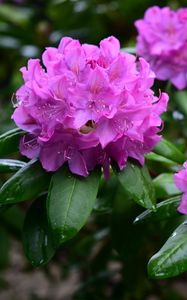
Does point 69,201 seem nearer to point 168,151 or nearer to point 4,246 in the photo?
point 168,151

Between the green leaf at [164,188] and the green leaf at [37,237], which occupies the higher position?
the green leaf at [37,237]

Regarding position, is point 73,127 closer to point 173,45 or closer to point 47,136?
point 47,136

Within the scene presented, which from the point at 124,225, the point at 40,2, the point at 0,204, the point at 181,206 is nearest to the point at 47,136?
the point at 0,204

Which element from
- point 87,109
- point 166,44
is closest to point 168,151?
point 87,109

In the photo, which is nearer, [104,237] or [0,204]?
[0,204]

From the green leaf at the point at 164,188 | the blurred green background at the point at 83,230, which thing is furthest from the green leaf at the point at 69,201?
the blurred green background at the point at 83,230

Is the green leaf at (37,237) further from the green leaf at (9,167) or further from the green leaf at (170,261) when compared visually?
the green leaf at (170,261)
